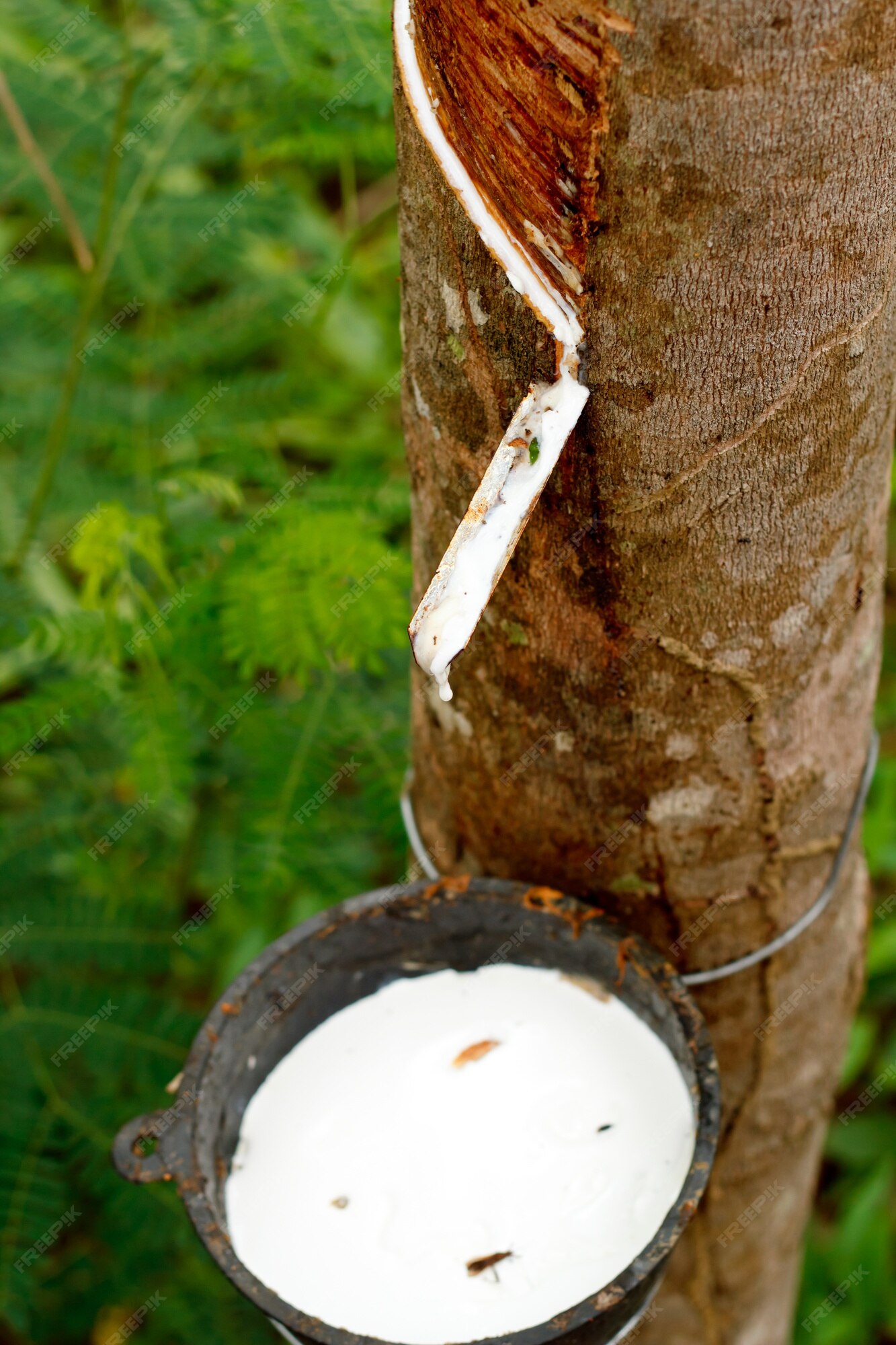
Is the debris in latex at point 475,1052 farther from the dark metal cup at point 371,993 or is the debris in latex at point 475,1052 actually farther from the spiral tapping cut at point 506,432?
the spiral tapping cut at point 506,432

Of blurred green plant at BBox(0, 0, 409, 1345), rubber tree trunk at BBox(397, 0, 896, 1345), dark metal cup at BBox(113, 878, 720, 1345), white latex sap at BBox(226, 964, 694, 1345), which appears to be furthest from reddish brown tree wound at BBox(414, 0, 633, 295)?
white latex sap at BBox(226, 964, 694, 1345)

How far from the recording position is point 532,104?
3.50ft

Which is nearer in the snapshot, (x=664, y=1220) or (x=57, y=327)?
(x=664, y=1220)

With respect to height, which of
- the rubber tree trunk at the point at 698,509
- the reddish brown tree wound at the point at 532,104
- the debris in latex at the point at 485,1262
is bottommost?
the debris in latex at the point at 485,1262

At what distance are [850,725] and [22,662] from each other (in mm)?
2574

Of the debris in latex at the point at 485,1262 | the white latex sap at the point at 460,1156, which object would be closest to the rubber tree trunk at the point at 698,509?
the white latex sap at the point at 460,1156

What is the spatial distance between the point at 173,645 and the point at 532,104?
4.44 feet

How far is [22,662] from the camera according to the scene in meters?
3.41

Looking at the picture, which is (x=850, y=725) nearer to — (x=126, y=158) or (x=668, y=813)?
(x=668, y=813)

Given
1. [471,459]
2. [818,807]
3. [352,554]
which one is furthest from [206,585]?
[818,807]

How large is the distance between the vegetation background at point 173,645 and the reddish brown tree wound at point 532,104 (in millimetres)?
931

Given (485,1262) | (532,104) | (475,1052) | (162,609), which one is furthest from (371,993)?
(532,104)

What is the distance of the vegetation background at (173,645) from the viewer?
2.11m

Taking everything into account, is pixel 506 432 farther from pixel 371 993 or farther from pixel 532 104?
pixel 371 993
